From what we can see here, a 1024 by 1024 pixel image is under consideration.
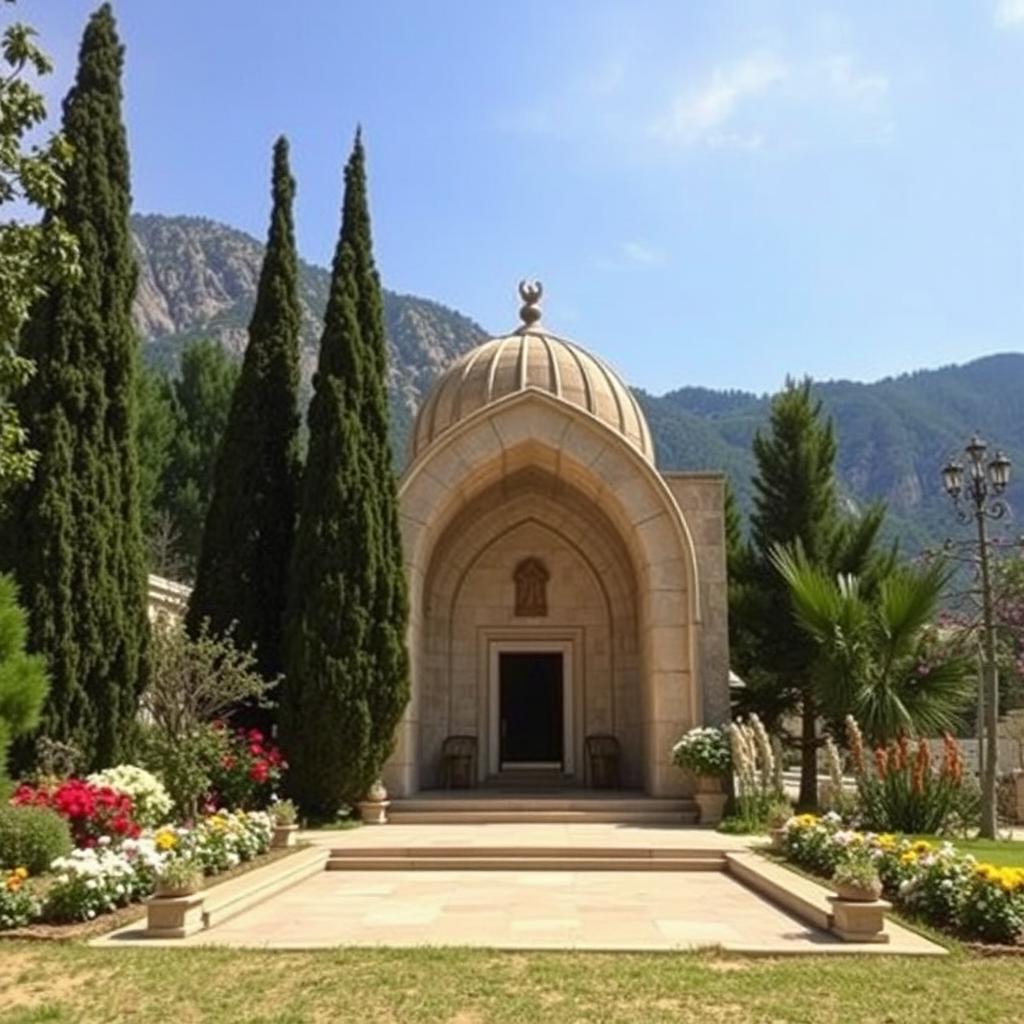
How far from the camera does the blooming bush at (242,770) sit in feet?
44.4

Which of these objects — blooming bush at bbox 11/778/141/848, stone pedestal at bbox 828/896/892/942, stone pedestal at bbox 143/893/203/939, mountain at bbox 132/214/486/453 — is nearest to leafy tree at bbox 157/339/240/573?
blooming bush at bbox 11/778/141/848

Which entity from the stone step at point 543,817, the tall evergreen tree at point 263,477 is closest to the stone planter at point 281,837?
the stone step at point 543,817

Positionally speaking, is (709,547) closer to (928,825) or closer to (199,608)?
(928,825)

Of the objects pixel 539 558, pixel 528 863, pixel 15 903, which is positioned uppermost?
pixel 539 558

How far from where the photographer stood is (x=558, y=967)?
6.60 m

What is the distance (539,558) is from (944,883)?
11.8 meters

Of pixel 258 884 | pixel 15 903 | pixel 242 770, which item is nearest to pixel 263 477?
pixel 242 770

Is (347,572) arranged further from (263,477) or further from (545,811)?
(545,811)

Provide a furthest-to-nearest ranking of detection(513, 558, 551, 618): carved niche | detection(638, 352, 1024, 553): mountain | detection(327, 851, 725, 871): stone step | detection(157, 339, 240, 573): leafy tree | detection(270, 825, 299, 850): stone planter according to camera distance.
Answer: detection(638, 352, 1024, 553): mountain < detection(157, 339, 240, 573): leafy tree < detection(513, 558, 551, 618): carved niche < detection(270, 825, 299, 850): stone planter < detection(327, 851, 725, 871): stone step

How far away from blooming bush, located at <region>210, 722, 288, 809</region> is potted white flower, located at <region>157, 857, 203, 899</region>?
555cm

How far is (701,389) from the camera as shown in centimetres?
14075

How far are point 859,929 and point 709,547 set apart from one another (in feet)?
32.6

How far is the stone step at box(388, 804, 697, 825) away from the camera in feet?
49.0

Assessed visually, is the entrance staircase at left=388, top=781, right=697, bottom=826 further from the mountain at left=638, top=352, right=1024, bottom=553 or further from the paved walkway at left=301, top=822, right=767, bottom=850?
the mountain at left=638, top=352, right=1024, bottom=553
